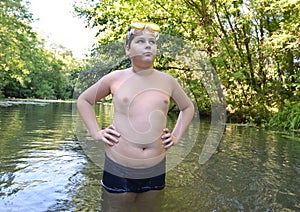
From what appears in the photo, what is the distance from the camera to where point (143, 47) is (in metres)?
2.14

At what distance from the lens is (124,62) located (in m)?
2.51

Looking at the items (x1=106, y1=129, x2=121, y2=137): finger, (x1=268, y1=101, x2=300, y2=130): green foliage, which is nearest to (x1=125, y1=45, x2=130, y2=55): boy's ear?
(x1=106, y1=129, x2=121, y2=137): finger

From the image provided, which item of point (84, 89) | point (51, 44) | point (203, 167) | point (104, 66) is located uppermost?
point (51, 44)

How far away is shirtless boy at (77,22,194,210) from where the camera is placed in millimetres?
2172

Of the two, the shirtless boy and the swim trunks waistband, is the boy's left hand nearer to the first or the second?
the shirtless boy

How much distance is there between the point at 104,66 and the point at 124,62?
0.20 metres

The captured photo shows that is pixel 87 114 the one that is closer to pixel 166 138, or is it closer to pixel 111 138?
pixel 111 138

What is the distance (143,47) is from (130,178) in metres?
0.95

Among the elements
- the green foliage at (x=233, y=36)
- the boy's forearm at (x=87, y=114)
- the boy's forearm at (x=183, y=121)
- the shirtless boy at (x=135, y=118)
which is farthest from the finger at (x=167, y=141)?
the green foliage at (x=233, y=36)

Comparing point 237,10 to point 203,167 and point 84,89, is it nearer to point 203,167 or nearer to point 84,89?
point 203,167

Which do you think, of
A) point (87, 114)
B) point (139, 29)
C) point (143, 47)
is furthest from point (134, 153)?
point (139, 29)

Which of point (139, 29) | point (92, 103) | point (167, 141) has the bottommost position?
point (167, 141)

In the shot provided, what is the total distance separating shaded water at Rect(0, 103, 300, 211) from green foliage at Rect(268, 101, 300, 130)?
6.82 meters

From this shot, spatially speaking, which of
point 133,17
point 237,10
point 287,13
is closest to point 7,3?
point 133,17
